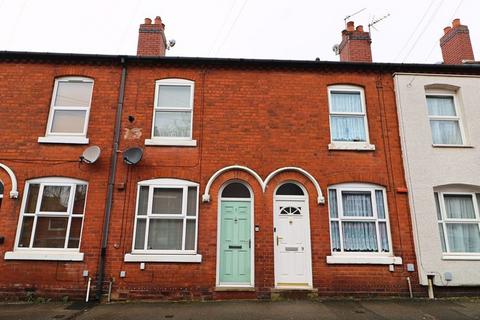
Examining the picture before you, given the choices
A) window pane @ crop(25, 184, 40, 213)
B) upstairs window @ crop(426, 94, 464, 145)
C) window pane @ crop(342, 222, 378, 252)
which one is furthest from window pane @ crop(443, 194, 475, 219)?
window pane @ crop(25, 184, 40, 213)

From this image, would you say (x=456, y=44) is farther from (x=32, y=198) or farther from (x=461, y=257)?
(x=32, y=198)

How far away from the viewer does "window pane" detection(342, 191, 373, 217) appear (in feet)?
26.0

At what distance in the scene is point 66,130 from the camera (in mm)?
8328

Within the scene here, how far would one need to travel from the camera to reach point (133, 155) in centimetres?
Result: 782

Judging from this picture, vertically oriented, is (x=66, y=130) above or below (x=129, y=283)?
above

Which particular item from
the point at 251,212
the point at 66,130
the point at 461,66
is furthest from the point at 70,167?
the point at 461,66

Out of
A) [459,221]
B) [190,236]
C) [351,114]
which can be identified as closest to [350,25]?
[351,114]

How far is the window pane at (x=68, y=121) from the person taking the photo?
833cm

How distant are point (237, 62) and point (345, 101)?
3158 millimetres

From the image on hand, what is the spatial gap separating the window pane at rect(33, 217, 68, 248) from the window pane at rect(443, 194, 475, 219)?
9.43 meters

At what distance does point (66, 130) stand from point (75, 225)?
8.18 feet

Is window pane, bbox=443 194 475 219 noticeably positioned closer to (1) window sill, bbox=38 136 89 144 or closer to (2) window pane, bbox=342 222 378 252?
(2) window pane, bbox=342 222 378 252

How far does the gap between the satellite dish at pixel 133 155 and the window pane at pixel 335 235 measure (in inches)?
196

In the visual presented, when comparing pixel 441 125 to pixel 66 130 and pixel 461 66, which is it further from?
pixel 66 130
